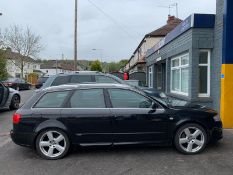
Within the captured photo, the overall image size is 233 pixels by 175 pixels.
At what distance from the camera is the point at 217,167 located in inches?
184

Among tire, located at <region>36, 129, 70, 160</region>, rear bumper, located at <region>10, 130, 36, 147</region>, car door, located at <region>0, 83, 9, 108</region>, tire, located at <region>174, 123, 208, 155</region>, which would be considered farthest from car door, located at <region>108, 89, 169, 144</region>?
car door, located at <region>0, 83, 9, 108</region>

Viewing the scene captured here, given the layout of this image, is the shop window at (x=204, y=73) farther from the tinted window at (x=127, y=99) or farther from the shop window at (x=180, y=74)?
the tinted window at (x=127, y=99)

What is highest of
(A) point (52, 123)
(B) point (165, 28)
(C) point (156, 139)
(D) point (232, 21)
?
(B) point (165, 28)

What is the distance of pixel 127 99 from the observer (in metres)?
5.45

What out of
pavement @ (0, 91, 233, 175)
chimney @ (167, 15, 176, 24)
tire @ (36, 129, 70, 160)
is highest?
chimney @ (167, 15, 176, 24)

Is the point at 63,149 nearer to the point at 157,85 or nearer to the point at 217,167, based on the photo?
the point at 217,167

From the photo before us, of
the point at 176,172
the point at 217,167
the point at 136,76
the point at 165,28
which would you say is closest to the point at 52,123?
the point at 176,172

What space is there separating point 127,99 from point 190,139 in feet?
5.06

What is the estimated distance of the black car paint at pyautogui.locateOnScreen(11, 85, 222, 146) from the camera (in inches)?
206

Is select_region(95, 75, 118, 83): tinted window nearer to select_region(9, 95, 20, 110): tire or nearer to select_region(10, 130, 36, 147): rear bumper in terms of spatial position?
select_region(10, 130, 36, 147): rear bumper

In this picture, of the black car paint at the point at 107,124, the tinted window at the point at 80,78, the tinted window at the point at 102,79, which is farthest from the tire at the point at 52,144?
the tinted window at the point at 102,79

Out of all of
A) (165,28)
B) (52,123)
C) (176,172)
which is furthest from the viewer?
(165,28)

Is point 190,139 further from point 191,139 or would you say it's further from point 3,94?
point 3,94

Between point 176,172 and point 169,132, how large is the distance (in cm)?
105
